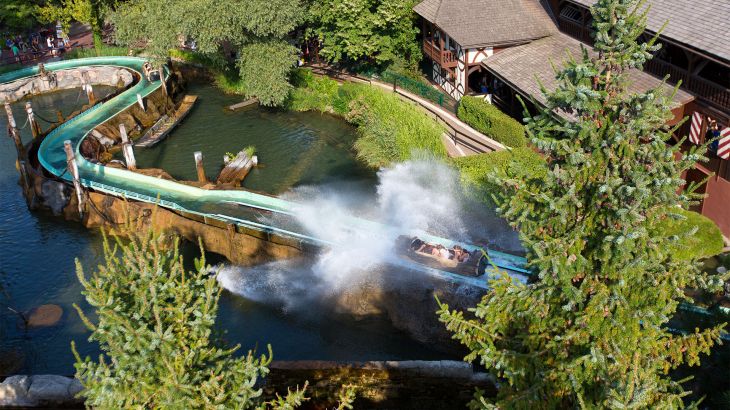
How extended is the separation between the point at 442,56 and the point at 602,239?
30.4m

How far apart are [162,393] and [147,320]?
1.15 metres

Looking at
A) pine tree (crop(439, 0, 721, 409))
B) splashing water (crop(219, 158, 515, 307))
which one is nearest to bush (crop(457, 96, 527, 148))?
splashing water (crop(219, 158, 515, 307))

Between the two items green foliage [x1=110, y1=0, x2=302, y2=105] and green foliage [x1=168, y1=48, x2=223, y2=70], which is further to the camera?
green foliage [x1=168, y1=48, x2=223, y2=70]

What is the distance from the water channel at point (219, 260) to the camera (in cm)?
2373

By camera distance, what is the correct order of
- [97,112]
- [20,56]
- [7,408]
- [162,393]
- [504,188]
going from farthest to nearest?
[20,56] < [97,112] < [7,408] < [504,188] < [162,393]

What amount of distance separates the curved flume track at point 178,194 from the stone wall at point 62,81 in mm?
8996

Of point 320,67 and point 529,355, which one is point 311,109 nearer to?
point 320,67

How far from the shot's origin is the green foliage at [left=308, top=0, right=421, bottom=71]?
4238 cm

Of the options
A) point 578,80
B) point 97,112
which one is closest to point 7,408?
point 578,80

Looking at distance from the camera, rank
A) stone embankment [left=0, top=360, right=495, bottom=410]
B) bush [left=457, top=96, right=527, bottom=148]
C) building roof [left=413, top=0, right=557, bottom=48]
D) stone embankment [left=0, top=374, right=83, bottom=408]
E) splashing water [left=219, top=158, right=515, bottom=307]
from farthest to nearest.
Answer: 1. building roof [left=413, top=0, right=557, bottom=48]
2. bush [left=457, top=96, right=527, bottom=148]
3. splashing water [left=219, top=158, right=515, bottom=307]
4. stone embankment [left=0, top=360, right=495, bottom=410]
5. stone embankment [left=0, top=374, right=83, bottom=408]

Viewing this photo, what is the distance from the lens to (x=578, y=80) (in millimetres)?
10383

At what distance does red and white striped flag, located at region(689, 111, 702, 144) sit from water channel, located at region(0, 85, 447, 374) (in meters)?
13.3

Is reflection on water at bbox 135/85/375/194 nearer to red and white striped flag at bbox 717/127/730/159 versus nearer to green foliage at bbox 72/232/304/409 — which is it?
red and white striped flag at bbox 717/127/730/159

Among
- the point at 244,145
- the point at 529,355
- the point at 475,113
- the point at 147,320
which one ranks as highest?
the point at 147,320
